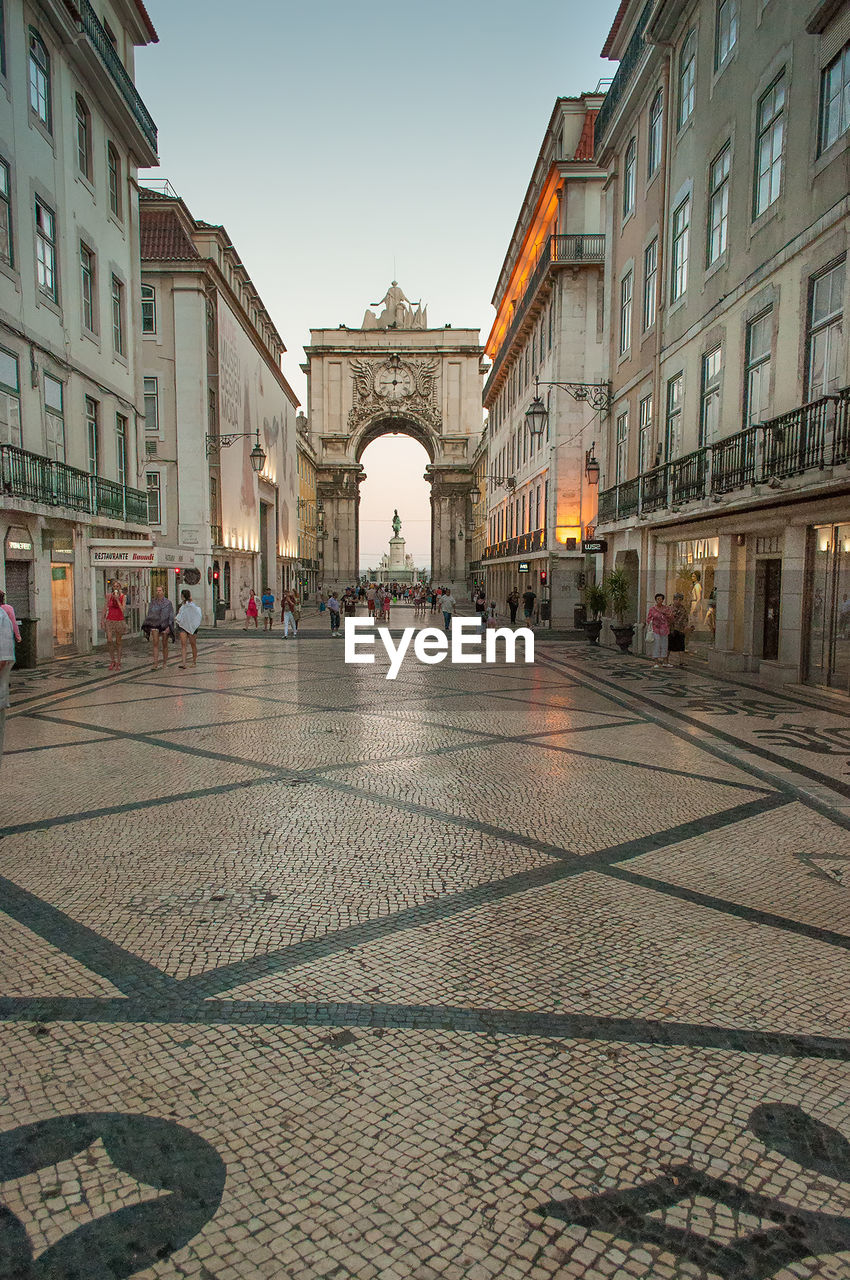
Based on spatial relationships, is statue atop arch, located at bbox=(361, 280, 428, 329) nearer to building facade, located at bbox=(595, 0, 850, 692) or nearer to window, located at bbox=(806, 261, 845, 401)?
building facade, located at bbox=(595, 0, 850, 692)

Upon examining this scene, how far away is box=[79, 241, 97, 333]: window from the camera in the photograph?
19.7 metres

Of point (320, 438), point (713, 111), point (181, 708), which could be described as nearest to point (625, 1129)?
point (181, 708)

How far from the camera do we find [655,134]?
18766mm

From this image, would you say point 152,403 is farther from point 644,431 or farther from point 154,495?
point 644,431

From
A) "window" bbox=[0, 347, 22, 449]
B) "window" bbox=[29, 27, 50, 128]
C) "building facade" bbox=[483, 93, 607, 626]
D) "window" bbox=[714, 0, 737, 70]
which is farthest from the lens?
"building facade" bbox=[483, 93, 607, 626]

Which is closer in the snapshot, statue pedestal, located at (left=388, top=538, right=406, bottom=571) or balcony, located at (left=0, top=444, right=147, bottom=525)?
balcony, located at (left=0, top=444, right=147, bottom=525)

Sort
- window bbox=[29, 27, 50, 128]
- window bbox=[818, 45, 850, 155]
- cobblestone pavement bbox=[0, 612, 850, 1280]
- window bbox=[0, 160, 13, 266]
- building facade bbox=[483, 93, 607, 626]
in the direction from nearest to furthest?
cobblestone pavement bbox=[0, 612, 850, 1280]
window bbox=[818, 45, 850, 155]
window bbox=[0, 160, 13, 266]
window bbox=[29, 27, 50, 128]
building facade bbox=[483, 93, 607, 626]

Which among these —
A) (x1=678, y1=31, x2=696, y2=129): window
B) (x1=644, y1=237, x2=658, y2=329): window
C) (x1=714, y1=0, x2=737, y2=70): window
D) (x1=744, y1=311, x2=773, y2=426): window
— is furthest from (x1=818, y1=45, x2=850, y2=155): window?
(x1=644, y1=237, x2=658, y2=329): window

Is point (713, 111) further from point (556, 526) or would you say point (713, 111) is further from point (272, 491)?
point (272, 491)

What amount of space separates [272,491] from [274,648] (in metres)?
27.8

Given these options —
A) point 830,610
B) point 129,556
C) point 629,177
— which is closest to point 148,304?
point 129,556

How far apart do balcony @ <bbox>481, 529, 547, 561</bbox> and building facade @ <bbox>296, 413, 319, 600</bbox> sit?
2554 centimetres

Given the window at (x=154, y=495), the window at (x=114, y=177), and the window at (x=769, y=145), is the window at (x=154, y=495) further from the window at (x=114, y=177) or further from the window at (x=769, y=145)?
the window at (x=769, y=145)

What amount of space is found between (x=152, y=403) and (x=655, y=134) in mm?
22760
